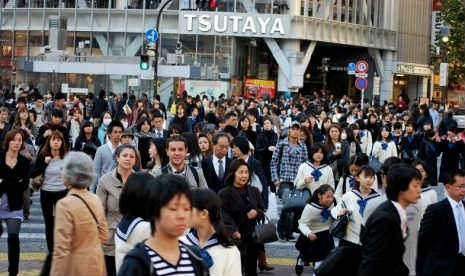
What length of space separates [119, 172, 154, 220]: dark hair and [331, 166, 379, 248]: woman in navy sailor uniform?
362 cm

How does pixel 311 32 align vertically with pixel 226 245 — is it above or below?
above

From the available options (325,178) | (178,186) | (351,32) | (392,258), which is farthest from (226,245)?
(351,32)

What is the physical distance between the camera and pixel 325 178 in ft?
43.0

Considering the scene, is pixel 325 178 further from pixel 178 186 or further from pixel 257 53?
pixel 257 53

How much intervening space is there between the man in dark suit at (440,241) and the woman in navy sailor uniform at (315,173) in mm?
4677

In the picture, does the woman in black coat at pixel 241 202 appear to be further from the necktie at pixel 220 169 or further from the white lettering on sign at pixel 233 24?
the white lettering on sign at pixel 233 24

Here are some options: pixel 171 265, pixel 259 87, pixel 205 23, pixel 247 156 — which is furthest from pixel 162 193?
pixel 259 87

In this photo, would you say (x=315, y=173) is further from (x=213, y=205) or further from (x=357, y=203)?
(x=213, y=205)

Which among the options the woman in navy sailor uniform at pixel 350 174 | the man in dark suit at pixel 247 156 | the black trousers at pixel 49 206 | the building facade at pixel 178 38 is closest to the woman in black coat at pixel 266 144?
the woman in navy sailor uniform at pixel 350 174

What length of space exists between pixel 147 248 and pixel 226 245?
189 cm

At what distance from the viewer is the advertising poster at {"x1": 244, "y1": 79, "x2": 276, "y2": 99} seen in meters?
57.2

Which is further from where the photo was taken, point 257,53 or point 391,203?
point 257,53

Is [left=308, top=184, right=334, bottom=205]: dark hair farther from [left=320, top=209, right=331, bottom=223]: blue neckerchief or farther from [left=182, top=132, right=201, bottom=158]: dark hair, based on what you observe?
[left=182, top=132, right=201, bottom=158]: dark hair

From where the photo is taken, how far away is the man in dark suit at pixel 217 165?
38.6 ft
